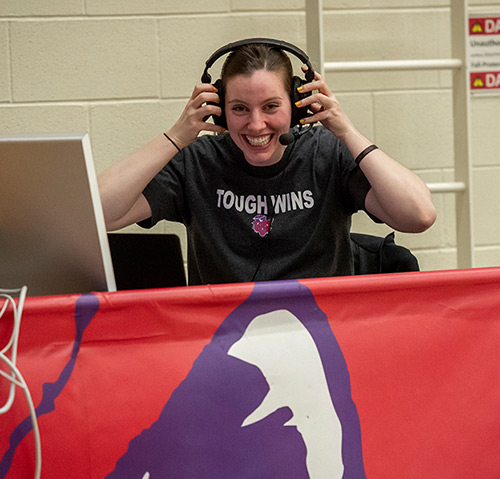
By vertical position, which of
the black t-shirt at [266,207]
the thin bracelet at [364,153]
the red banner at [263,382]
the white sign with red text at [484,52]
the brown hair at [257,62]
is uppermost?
the white sign with red text at [484,52]

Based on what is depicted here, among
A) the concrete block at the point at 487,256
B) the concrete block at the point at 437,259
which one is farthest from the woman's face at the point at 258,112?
the concrete block at the point at 487,256

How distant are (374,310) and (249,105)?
0.66m

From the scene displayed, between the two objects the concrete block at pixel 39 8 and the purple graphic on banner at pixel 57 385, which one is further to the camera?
the concrete block at pixel 39 8

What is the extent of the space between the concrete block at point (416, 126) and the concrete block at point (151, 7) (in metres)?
0.61

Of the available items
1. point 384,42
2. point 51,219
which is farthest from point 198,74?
point 51,219

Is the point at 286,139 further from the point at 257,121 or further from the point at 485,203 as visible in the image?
the point at 485,203

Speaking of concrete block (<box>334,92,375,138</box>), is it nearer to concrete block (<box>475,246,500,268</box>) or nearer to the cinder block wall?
the cinder block wall

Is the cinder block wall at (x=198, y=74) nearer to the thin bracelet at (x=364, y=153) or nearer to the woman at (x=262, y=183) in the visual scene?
the woman at (x=262, y=183)

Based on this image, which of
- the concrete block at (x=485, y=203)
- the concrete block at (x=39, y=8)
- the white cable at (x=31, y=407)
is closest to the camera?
the white cable at (x=31, y=407)

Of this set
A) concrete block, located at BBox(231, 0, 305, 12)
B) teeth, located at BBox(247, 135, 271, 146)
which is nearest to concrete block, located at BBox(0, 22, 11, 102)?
concrete block, located at BBox(231, 0, 305, 12)

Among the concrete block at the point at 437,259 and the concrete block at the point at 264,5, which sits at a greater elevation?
the concrete block at the point at 264,5

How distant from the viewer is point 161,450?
2.66 ft

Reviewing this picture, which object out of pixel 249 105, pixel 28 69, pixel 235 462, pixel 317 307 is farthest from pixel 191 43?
pixel 235 462

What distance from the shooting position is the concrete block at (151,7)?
202 centimetres
